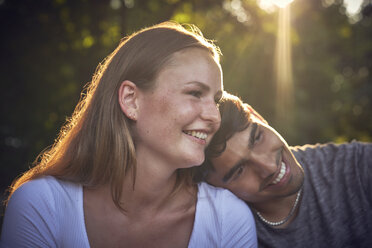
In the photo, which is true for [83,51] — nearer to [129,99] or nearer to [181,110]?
[129,99]

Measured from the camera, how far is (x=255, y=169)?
2688 millimetres

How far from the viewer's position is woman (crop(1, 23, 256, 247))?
225 centimetres

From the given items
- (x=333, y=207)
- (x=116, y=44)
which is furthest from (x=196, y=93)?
(x=116, y=44)

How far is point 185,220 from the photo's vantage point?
8.64 feet

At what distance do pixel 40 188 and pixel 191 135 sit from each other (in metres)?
1.12

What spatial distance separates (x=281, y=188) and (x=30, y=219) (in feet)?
6.16

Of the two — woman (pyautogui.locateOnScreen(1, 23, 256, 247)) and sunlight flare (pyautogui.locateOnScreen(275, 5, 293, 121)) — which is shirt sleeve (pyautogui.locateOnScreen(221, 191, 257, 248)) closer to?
woman (pyautogui.locateOnScreen(1, 23, 256, 247))

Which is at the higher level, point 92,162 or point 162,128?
point 162,128

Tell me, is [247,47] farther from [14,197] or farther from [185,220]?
[14,197]

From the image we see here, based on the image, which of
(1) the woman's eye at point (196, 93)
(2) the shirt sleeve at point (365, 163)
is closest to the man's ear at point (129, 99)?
(1) the woman's eye at point (196, 93)

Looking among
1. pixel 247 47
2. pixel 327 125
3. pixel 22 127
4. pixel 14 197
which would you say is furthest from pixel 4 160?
pixel 327 125

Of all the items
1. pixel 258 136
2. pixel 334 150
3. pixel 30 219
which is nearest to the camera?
pixel 30 219

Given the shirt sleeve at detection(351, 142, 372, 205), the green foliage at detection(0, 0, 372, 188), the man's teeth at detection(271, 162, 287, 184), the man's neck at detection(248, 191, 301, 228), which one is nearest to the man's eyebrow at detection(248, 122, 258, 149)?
the man's teeth at detection(271, 162, 287, 184)

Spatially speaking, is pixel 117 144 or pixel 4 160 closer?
pixel 117 144
